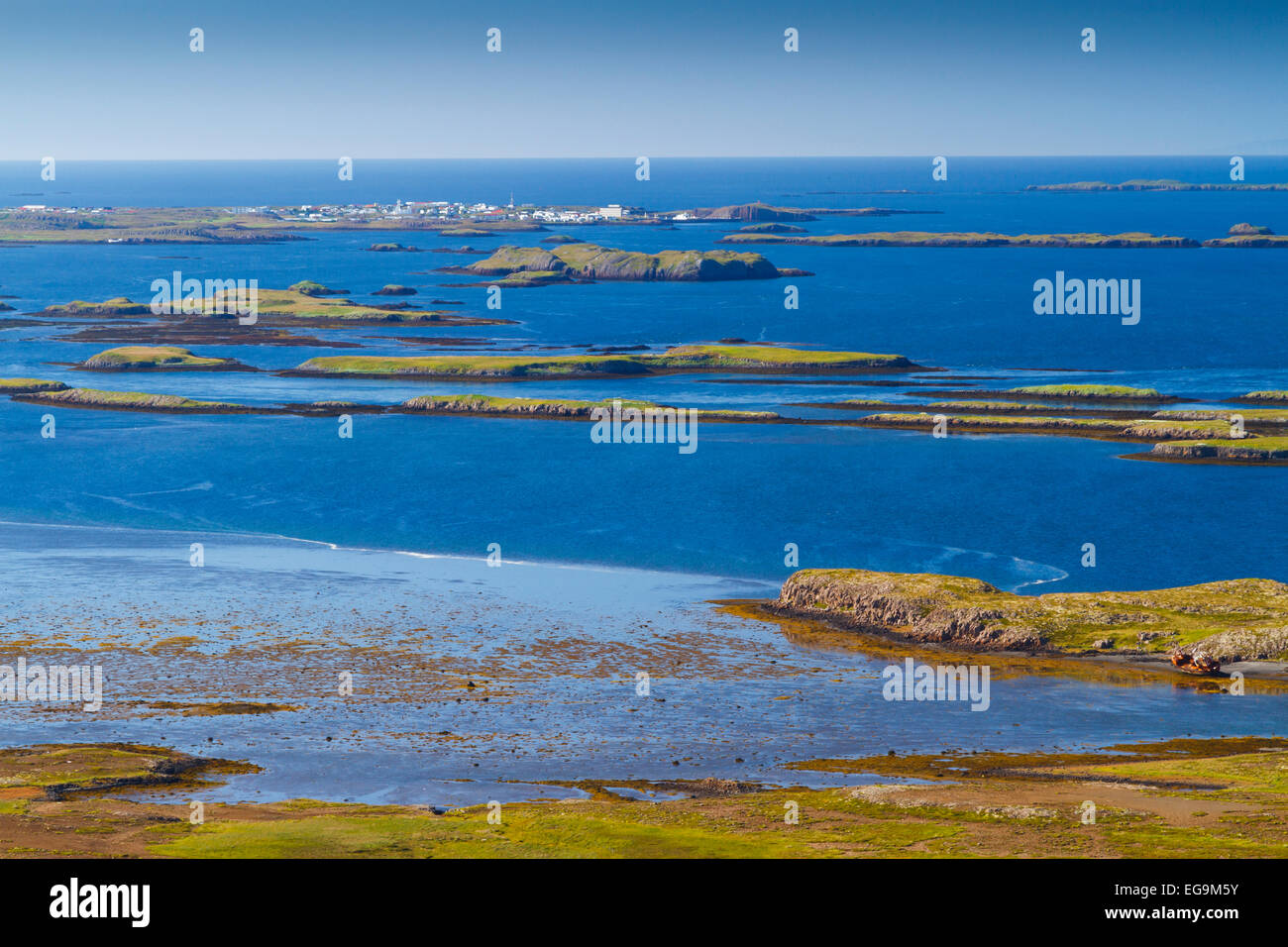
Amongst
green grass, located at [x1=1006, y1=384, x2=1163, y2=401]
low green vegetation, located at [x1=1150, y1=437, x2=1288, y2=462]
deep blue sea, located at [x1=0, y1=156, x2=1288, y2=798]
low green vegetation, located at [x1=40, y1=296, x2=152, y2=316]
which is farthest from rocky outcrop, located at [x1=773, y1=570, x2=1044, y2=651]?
low green vegetation, located at [x1=40, y1=296, x2=152, y2=316]

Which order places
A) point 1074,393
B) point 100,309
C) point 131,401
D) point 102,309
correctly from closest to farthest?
point 1074,393 < point 131,401 < point 102,309 < point 100,309

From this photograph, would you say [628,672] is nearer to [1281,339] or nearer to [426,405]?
[426,405]

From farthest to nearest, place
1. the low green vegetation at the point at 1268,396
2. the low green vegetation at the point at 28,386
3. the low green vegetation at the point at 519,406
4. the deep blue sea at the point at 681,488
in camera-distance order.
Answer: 1. the low green vegetation at the point at 28,386
2. the low green vegetation at the point at 519,406
3. the low green vegetation at the point at 1268,396
4. the deep blue sea at the point at 681,488

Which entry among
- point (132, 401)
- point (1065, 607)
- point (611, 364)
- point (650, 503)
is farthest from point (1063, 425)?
point (132, 401)

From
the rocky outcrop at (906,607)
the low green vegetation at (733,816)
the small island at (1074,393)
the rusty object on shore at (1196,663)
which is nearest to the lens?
the low green vegetation at (733,816)

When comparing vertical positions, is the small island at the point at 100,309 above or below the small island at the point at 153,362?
above

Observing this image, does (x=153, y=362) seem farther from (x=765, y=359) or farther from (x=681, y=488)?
(x=681, y=488)

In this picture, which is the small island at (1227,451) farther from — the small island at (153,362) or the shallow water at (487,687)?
the small island at (153,362)

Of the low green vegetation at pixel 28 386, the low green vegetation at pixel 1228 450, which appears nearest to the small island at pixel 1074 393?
the low green vegetation at pixel 1228 450

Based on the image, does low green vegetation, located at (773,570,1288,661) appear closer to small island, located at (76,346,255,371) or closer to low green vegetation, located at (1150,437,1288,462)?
low green vegetation, located at (1150,437,1288,462)
